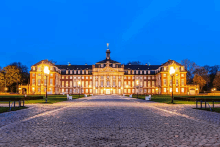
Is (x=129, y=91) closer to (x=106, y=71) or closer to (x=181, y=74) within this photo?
(x=106, y=71)

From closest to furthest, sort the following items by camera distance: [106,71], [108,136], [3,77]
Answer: [108,136]
[3,77]
[106,71]

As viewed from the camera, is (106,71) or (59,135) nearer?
(59,135)

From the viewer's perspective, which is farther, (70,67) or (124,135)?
(70,67)

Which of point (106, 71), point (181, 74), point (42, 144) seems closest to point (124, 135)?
point (42, 144)

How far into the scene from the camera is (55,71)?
8738 cm

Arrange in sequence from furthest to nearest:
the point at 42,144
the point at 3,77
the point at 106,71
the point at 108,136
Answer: the point at 106,71
the point at 3,77
the point at 108,136
the point at 42,144

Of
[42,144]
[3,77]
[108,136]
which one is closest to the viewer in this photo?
[42,144]

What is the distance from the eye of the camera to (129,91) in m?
99.7

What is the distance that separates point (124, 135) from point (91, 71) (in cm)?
9250

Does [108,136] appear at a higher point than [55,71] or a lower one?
lower

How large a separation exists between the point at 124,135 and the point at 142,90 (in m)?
93.1

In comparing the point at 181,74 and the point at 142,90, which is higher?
the point at 181,74

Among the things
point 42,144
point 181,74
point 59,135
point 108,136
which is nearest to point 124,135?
point 108,136

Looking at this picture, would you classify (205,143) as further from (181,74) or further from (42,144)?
(181,74)
